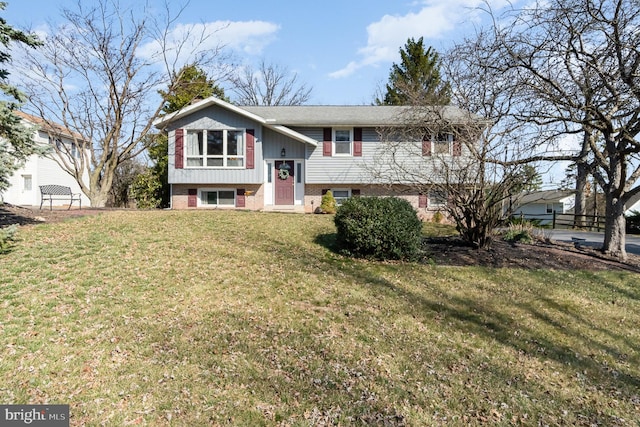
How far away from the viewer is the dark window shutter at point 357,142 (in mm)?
18516

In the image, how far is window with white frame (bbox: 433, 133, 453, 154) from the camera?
1000cm

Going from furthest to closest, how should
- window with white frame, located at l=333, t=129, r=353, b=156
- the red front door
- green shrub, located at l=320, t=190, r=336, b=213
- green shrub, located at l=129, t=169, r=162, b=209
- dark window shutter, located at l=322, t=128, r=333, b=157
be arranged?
green shrub, located at l=129, t=169, r=162, b=209, the red front door, window with white frame, located at l=333, t=129, r=353, b=156, dark window shutter, located at l=322, t=128, r=333, b=157, green shrub, located at l=320, t=190, r=336, b=213

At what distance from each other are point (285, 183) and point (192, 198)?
4.45m

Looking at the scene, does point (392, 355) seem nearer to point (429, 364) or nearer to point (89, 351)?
point (429, 364)

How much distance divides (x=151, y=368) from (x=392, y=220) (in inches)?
230

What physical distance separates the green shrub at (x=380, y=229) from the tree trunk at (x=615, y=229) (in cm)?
503

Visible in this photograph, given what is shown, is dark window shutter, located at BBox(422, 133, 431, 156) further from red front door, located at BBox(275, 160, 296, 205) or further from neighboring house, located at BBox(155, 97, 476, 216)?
red front door, located at BBox(275, 160, 296, 205)

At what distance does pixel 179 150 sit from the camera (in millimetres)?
17969

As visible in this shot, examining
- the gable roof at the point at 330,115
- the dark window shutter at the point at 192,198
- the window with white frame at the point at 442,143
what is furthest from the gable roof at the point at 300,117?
the window with white frame at the point at 442,143

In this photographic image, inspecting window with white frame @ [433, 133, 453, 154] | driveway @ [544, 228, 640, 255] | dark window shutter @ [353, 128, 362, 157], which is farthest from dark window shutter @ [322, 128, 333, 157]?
driveway @ [544, 228, 640, 255]

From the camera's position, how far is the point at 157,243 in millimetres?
8539

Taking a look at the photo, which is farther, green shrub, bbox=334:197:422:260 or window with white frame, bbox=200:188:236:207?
window with white frame, bbox=200:188:236:207

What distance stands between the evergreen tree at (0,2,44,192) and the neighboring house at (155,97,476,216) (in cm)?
1000

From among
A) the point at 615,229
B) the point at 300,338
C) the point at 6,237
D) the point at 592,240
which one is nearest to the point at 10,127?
the point at 6,237
